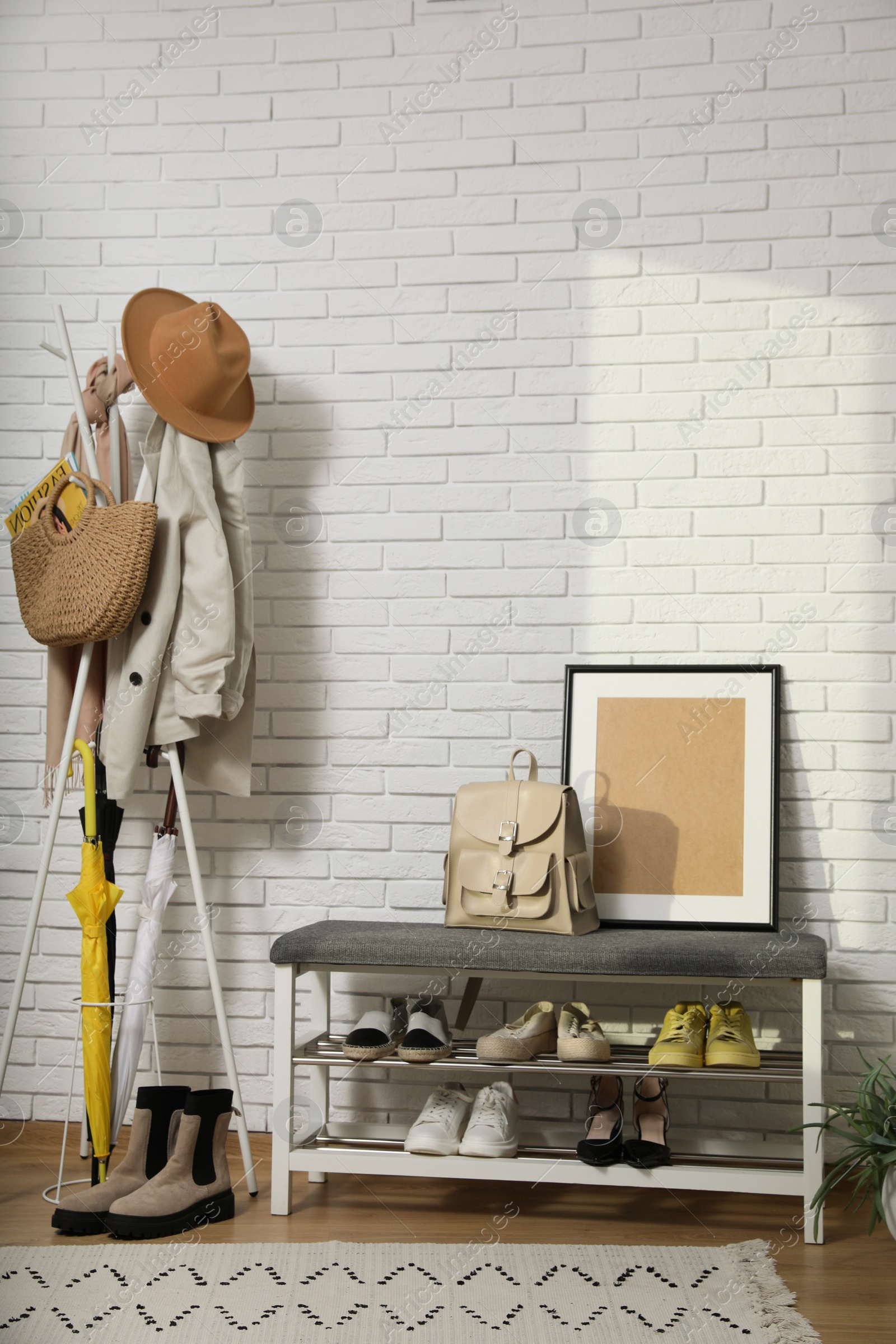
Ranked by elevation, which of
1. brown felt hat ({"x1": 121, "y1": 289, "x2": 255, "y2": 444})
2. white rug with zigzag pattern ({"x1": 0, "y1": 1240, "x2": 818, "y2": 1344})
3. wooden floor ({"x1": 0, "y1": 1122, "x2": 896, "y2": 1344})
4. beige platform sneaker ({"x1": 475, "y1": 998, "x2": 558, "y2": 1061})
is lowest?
wooden floor ({"x1": 0, "y1": 1122, "x2": 896, "y2": 1344})

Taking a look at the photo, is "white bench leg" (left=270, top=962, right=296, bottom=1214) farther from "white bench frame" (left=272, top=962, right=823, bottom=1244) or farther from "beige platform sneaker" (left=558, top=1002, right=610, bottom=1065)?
"beige platform sneaker" (left=558, top=1002, right=610, bottom=1065)

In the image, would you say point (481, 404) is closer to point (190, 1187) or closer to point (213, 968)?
point (213, 968)

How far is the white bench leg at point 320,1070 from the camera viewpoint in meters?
2.17

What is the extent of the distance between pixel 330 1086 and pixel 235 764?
2.56 feet

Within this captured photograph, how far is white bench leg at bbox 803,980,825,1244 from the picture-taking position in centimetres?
187

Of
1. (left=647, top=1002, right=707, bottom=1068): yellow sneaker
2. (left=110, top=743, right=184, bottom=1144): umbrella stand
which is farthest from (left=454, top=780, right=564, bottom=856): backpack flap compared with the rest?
(left=110, top=743, right=184, bottom=1144): umbrella stand

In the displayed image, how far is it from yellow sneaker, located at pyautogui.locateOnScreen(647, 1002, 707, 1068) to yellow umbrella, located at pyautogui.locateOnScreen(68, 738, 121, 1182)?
3.50 ft

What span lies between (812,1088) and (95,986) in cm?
138

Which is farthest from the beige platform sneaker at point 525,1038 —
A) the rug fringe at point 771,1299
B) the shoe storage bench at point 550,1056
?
the rug fringe at point 771,1299

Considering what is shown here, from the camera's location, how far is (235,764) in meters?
2.28

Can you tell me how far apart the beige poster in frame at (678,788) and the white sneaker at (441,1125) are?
49 cm

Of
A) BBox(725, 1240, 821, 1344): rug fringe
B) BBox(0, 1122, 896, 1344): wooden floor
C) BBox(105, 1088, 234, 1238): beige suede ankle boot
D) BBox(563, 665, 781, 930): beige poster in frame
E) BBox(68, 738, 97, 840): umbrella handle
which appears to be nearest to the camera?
BBox(725, 1240, 821, 1344): rug fringe

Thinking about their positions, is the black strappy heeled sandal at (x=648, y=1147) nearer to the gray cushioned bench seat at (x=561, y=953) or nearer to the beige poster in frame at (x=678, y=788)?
the gray cushioned bench seat at (x=561, y=953)

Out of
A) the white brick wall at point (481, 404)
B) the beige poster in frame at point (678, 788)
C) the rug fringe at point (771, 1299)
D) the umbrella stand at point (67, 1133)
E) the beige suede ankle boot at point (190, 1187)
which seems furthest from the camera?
the white brick wall at point (481, 404)
